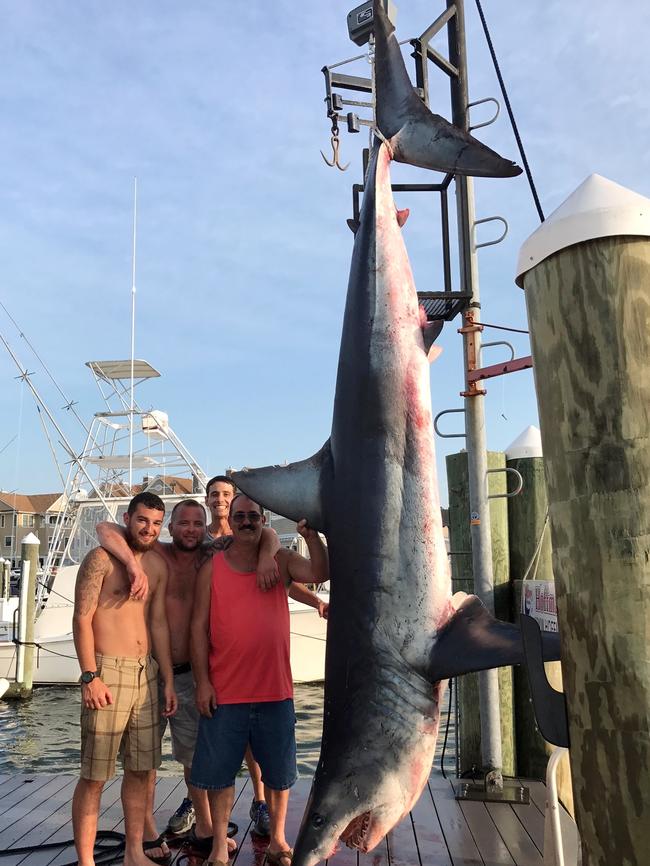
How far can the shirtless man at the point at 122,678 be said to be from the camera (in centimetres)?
298

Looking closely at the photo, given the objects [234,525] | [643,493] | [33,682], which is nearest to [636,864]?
[643,493]

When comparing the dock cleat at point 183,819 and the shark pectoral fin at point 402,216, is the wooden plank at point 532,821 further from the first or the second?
the shark pectoral fin at point 402,216

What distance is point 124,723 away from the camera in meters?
3.08

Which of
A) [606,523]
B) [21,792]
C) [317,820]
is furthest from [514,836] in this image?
[21,792]

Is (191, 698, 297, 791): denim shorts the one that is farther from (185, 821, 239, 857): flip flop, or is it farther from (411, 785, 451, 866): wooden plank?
(411, 785, 451, 866): wooden plank

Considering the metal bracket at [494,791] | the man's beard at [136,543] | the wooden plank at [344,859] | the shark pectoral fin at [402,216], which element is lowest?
the wooden plank at [344,859]

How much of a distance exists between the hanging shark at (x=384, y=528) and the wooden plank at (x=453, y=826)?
1.28m

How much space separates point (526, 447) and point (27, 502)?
180 feet

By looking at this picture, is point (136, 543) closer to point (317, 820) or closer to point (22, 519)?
point (317, 820)

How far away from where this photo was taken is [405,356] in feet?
8.16

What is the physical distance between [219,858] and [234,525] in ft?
4.42

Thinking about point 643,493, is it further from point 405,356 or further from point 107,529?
point 107,529

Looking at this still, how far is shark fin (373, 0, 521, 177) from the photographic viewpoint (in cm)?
259

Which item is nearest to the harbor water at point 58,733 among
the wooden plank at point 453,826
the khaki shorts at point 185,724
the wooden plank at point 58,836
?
the wooden plank at point 453,826
